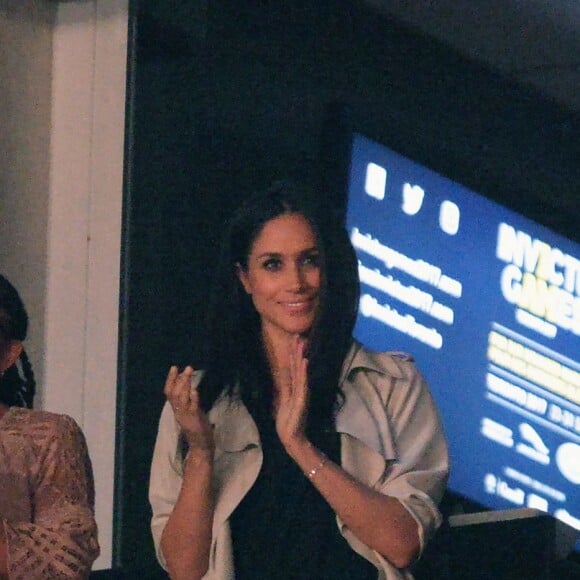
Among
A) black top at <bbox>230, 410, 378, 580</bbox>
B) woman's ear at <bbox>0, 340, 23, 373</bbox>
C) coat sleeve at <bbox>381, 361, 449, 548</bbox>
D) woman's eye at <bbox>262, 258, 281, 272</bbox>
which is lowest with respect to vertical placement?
black top at <bbox>230, 410, 378, 580</bbox>

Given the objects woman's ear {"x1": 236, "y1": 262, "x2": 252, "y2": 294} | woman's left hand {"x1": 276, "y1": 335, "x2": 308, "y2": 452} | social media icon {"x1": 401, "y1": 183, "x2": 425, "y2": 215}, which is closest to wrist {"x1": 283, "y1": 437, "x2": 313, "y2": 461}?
woman's left hand {"x1": 276, "y1": 335, "x2": 308, "y2": 452}

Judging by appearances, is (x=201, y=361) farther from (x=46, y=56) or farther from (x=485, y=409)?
(x=485, y=409)

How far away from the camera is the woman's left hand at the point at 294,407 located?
2.15m

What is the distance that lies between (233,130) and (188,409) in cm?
191

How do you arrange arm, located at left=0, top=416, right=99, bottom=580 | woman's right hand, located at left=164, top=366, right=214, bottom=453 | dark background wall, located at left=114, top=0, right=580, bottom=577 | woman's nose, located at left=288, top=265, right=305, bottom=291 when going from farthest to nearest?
dark background wall, located at left=114, top=0, right=580, bottom=577
woman's nose, located at left=288, top=265, right=305, bottom=291
woman's right hand, located at left=164, top=366, right=214, bottom=453
arm, located at left=0, top=416, right=99, bottom=580

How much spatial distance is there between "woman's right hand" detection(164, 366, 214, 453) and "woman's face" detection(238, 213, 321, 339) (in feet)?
0.64

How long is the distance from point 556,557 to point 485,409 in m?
1.43

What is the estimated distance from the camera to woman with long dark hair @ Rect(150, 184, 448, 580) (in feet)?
7.07

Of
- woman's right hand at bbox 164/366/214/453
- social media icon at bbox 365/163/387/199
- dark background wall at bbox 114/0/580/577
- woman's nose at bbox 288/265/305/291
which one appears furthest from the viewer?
social media icon at bbox 365/163/387/199

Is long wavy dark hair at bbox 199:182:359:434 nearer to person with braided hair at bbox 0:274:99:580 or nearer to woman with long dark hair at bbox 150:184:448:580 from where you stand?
woman with long dark hair at bbox 150:184:448:580

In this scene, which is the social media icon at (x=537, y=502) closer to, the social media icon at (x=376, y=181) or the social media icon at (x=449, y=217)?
the social media icon at (x=449, y=217)

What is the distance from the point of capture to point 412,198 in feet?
14.5

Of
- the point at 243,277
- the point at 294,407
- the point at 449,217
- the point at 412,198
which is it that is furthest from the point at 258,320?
the point at 449,217

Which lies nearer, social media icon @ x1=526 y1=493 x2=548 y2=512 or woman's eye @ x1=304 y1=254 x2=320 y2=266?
woman's eye @ x1=304 y1=254 x2=320 y2=266
